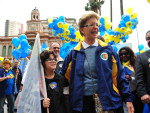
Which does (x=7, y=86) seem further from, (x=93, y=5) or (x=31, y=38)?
(x=31, y=38)

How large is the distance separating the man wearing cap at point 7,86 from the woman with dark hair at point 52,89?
3506mm

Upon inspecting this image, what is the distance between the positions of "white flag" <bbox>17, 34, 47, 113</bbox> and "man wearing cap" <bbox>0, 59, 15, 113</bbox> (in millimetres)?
3596

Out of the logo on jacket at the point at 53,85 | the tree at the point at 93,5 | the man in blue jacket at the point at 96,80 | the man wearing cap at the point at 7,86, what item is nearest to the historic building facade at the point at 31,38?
the tree at the point at 93,5

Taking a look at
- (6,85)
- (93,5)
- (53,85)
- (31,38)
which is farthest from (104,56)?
(31,38)

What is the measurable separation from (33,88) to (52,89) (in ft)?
0.87

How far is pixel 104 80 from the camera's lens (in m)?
2.26

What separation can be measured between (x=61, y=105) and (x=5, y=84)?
396 cm

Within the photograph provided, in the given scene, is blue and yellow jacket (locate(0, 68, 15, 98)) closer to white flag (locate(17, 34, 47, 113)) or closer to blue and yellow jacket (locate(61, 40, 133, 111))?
white flag (locate(17, 34, 47, 113))

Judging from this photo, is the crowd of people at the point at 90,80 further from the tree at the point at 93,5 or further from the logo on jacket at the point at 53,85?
the tree at the point at 93,5

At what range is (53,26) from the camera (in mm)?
7992

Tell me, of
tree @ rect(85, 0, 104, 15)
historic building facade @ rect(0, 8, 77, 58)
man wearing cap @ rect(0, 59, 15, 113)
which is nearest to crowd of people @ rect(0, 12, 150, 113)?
man wearing cap @ rect(0, 59, 15, 113)

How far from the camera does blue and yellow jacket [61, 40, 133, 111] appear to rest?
7.38 ft

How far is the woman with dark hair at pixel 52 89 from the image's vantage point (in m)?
2.63

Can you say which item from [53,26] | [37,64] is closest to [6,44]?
[53,26]
